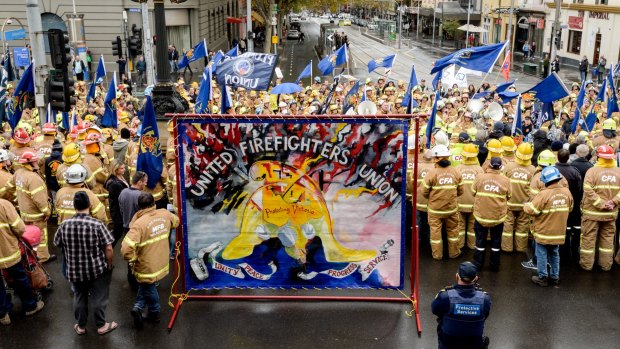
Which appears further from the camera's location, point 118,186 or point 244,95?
point 244,95

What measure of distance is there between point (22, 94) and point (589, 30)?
40.8 metres

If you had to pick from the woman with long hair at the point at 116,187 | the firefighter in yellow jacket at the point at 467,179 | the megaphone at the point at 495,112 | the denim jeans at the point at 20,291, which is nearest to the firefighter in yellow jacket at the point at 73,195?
the woman with long hair at the point at 116,187

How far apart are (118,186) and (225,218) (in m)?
1.90

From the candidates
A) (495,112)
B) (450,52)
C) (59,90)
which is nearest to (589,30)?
(450,52)

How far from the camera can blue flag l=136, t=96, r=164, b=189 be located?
8445 mm

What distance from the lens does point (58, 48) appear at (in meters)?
12.5

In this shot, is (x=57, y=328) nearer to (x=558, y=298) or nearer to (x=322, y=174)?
(x=322, y=174)

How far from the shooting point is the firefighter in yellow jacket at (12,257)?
7109 mm

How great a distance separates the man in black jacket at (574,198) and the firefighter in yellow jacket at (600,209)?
21cm

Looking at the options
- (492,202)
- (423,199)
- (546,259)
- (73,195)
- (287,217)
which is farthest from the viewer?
(423,199)

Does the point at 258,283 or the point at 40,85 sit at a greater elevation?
the point at 40,85

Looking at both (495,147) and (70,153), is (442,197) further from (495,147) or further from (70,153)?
(70,153)

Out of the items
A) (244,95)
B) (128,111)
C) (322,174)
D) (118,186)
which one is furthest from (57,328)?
(244,95)

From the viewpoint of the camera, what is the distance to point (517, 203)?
9.41 metres
